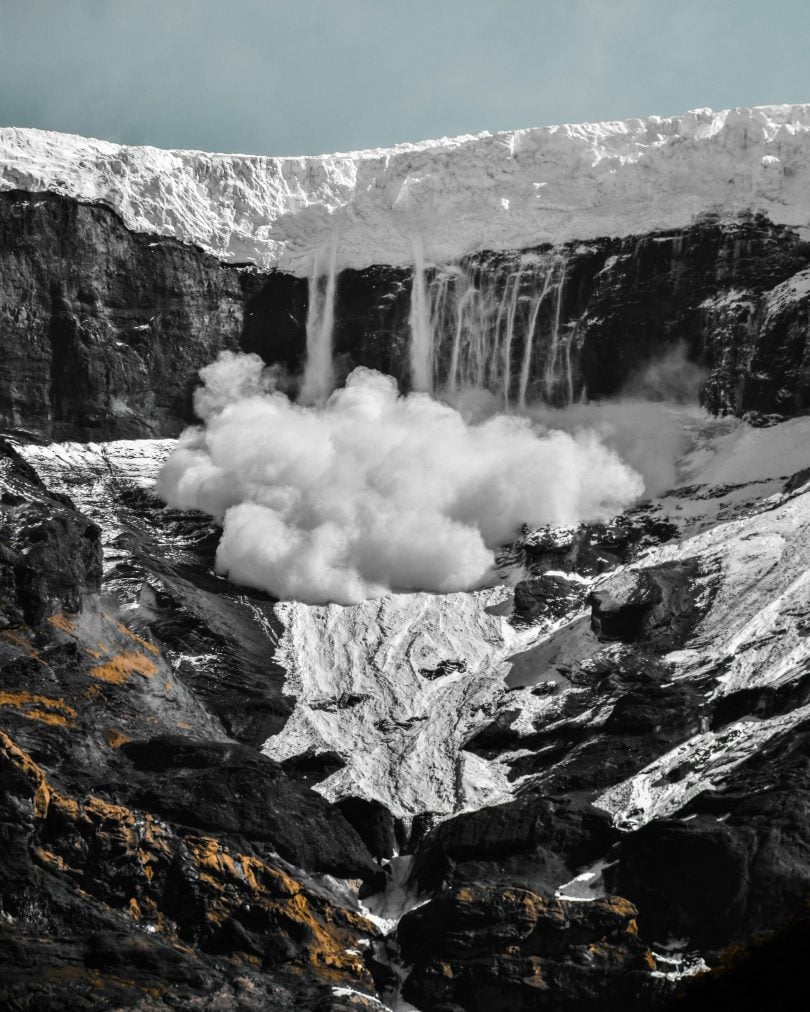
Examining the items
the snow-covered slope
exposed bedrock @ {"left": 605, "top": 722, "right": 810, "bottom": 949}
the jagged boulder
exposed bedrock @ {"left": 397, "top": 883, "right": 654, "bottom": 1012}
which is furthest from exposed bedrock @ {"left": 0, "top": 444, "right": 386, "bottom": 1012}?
the jagged boulder

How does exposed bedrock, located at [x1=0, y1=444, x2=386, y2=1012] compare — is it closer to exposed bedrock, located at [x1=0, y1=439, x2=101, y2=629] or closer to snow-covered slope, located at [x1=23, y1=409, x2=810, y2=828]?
exposed bedrock, located at [x1=0, y1=439, x2=101, y2=629]

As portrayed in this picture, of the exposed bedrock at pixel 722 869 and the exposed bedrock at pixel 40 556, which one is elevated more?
the exposed bedrock at pixel 40 556

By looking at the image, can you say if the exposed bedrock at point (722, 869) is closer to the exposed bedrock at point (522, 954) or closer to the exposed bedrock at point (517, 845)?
the exposed bedrock at point (522, 954)

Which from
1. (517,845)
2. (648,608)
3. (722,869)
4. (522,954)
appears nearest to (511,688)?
(648,608)

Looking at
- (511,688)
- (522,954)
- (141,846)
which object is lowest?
(522,954)

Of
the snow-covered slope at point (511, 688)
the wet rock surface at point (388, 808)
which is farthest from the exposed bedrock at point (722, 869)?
the snow-covered slope at point (511, 688)

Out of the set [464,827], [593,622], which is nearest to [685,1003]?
[464,827]

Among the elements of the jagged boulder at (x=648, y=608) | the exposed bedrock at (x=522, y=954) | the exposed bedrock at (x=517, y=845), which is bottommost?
the exposed bedrock at (x=522, y=954)

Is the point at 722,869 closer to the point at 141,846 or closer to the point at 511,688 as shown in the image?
the point at 141,846

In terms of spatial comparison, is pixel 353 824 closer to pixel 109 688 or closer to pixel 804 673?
pixel 109 688

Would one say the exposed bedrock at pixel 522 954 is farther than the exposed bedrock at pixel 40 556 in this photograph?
No

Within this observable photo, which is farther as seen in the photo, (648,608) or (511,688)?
(648,608)

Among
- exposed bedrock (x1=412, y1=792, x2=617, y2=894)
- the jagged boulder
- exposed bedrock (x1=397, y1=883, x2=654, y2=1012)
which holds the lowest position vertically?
exposed bedrock (x1=397, y1=883, x2=654, y2=1012)
